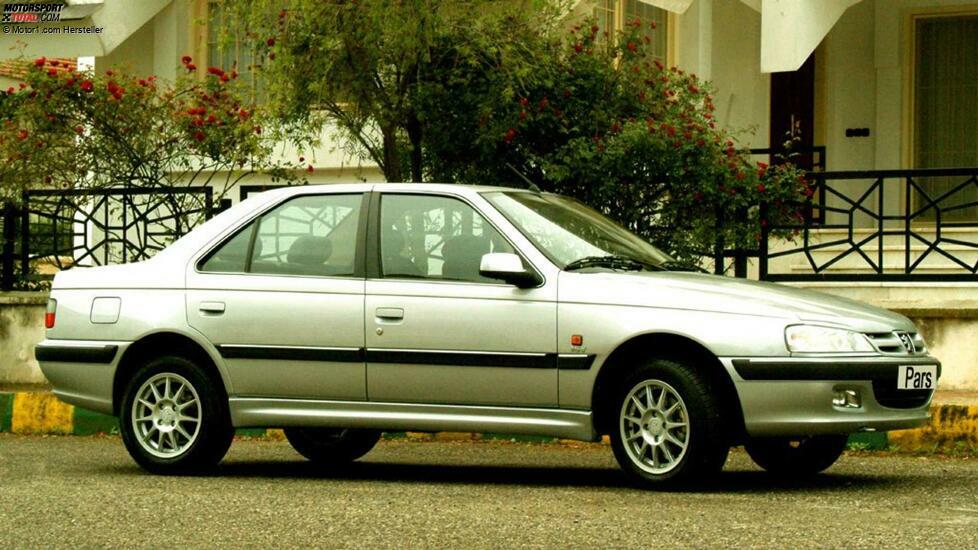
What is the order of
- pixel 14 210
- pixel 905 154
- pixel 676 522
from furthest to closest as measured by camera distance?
pixel 905 154, pixel 14 210, pixel 676 522

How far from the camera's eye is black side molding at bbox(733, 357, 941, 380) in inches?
322

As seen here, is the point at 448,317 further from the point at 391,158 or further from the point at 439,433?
the point at 391,158

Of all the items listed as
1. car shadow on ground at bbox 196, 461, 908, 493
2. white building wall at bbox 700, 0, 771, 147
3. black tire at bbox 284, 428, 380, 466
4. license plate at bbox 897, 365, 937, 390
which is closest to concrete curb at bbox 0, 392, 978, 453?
black tire at bbox 284, 428, 380, 466

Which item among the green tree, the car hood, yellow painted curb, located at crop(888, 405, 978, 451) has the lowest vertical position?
yellow painted curb, located at crop(888, 405, 978, 451)

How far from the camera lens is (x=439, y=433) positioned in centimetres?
1162

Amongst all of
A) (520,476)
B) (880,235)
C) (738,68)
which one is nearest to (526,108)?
(880,235)

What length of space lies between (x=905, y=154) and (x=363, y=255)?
33.4ft

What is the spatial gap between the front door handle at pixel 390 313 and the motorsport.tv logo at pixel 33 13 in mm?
10325

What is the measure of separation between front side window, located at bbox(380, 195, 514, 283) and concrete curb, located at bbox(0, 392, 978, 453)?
2.50 metres

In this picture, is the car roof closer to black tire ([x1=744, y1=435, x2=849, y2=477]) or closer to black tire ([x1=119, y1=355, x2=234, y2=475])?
black tire ([x1=119, y1=355, x2=234, y2=475])

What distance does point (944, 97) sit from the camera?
18.0 metres

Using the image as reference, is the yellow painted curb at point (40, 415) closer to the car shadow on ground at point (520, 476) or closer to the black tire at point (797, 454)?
the car shadow on ground at point (520, 476)

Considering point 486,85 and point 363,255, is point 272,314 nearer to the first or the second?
point 363,255

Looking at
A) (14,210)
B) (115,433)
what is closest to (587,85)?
(115,433)
